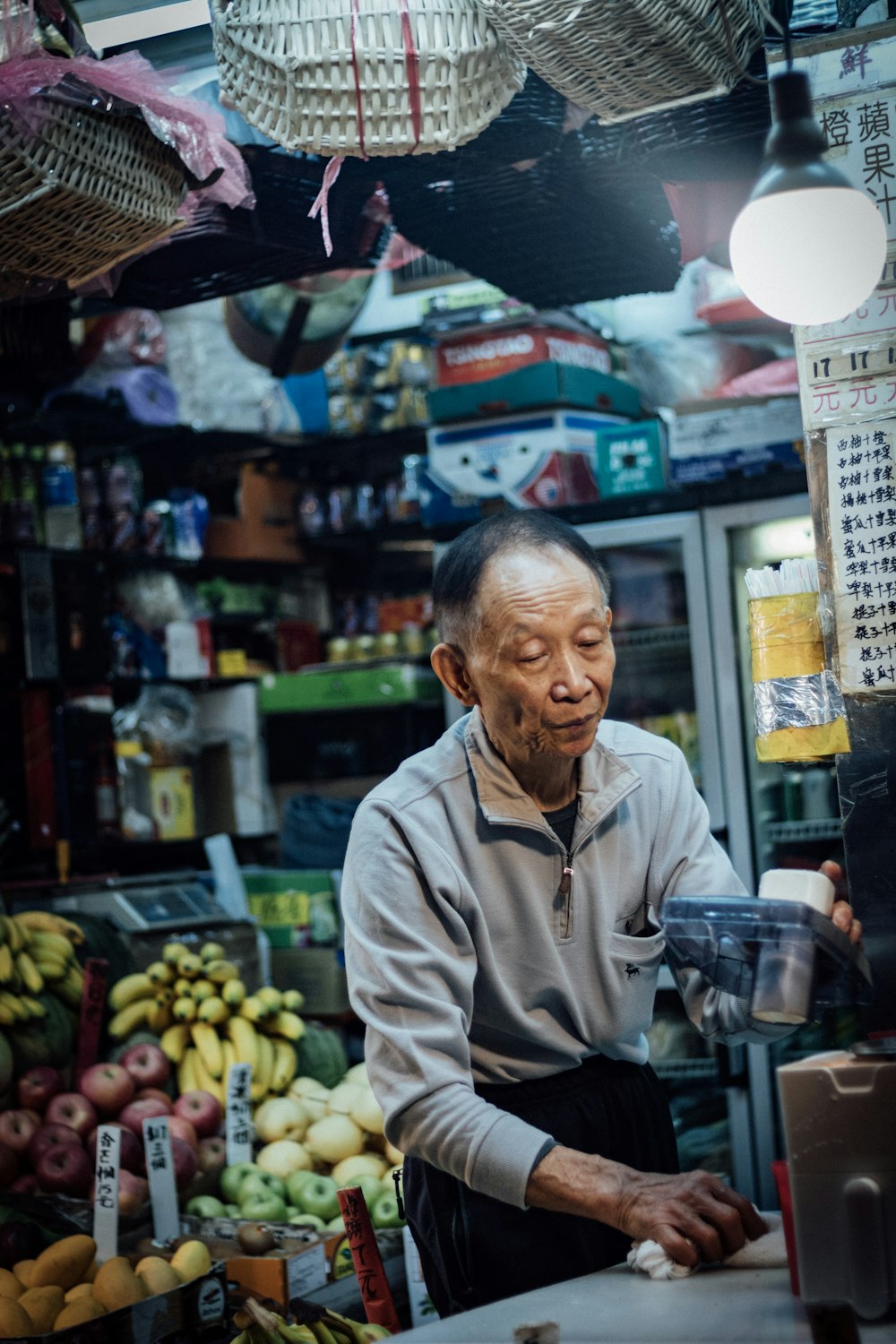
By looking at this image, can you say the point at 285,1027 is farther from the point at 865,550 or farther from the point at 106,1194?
the point at 865,550

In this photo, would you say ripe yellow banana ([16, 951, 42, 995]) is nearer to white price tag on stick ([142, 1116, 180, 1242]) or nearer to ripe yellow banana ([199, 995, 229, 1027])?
ripe yellow banana ([199, 995, 229, 1027])

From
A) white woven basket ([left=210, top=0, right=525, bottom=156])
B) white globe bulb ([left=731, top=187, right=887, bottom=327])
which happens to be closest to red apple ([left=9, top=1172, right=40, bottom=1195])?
white woven basket ([left=210, top=0, right=525, bottom=156])

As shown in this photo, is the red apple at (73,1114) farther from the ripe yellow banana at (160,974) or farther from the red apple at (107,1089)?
the ripe yellow banana at (160,974)

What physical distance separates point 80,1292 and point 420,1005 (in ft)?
4.23

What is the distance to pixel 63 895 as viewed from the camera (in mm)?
4844

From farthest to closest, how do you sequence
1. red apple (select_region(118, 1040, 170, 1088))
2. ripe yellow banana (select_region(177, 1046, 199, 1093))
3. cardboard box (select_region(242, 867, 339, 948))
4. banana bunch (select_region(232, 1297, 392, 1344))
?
cardboard box (select_region(242, 867, 339, 948)), ripe yellow banana (select_region(177, 1046, 199, 1093)), red apple (select_region(118, 1040, 170, 1088)), banana bunch (select_region(232, 1297, 392, 1344))

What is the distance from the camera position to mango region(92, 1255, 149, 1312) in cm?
269

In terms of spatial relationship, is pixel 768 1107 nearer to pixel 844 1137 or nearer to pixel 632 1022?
pixel 632 1022

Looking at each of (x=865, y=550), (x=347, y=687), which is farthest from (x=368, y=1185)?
(x=347, y=687)

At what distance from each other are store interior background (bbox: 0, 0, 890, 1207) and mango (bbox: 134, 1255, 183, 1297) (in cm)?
166

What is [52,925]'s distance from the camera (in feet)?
14.5

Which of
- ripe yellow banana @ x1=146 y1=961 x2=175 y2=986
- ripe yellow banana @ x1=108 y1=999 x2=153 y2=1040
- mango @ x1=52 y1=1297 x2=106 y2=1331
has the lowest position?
mango @ x1=52 y1=1297 x2=106 y2=1331

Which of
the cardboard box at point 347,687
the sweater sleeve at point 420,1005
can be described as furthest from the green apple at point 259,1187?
the cardboard box at point 347,687

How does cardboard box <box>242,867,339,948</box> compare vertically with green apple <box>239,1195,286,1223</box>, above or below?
above
